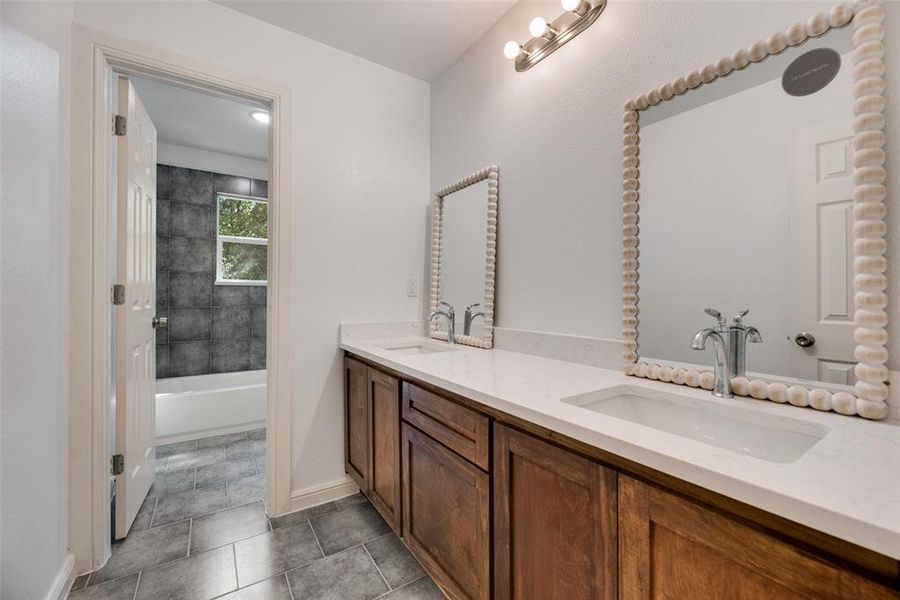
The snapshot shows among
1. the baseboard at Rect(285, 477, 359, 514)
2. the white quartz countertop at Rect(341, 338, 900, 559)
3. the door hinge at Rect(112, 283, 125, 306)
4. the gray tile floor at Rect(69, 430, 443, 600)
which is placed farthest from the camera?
the baseboard at Rect(285, 477, 359, 514)

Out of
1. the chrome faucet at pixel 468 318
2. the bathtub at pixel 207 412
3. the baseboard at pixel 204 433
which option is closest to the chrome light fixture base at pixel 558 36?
the chrome faucet at pixel 468 318

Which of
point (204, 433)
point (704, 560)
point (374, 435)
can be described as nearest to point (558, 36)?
point (704, 560)

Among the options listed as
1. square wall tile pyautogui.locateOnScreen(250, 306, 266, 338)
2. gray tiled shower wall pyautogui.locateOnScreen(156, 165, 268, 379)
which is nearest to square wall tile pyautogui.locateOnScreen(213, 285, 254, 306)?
gray tiled shower wall pyautogui.locateOnScreen(156, 165, 268, 379)

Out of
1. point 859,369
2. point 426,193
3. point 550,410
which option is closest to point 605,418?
point 550,410

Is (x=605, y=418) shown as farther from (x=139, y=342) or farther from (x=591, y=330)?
(x=139, y=342)

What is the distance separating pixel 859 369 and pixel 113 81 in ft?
9.15

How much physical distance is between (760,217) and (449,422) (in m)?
1.05

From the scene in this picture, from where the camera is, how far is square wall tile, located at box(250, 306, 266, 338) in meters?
4.01

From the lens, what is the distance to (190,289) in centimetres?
371

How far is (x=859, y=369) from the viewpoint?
2.72ft

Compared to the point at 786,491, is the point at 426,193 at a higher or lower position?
higher

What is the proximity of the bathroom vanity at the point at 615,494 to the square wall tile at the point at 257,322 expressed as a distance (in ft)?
9.97

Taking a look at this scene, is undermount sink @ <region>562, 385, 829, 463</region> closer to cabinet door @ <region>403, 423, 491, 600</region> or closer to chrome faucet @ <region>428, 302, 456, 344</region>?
cabinet door @ <region>403, 423, 491, 600</region>

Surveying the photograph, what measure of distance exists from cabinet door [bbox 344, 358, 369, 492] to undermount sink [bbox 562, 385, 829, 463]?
3.72ft
